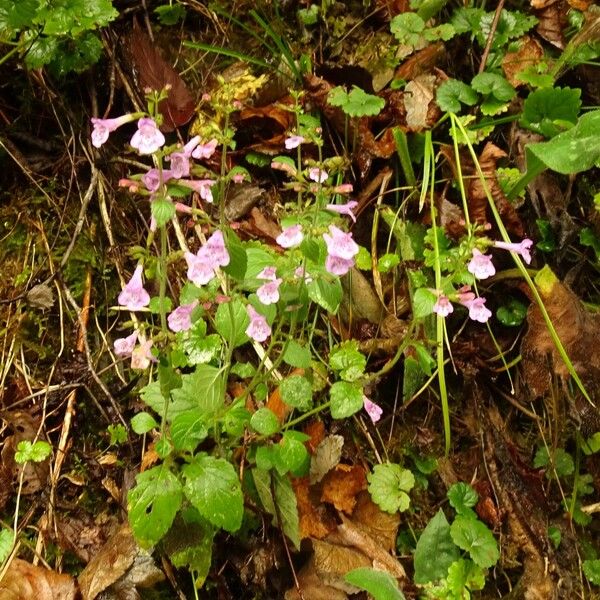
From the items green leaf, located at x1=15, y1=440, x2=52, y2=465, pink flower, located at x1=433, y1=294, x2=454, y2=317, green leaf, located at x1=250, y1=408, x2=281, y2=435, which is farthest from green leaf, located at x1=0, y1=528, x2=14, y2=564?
pink flower, located at x1=433, y1=294, x2=454, y2=317

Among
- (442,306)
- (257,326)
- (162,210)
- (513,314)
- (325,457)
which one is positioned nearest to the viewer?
(162,210)

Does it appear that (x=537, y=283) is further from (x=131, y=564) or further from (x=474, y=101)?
A: (x=131, y=564)

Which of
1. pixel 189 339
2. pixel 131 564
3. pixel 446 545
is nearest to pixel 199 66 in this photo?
pixel 189 339

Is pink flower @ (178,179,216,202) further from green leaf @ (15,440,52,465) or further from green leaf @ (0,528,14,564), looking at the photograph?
green leaf @ (0,528,14,564)

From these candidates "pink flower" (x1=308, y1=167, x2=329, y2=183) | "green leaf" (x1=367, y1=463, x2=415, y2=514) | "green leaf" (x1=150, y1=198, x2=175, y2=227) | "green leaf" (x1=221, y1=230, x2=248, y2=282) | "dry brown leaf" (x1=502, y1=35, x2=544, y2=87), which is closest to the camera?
"green leaf" (x1=150, y1=198, x2=175, y2=227)

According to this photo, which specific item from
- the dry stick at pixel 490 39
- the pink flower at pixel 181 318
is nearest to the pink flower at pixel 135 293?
the pink flower at pixel 181 318

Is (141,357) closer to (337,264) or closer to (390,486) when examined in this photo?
(337,264)

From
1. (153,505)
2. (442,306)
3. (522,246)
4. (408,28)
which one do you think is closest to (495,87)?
(408,28)
